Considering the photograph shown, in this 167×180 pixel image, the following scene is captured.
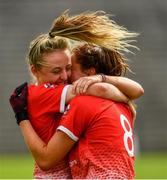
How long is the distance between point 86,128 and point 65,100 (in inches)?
8.0

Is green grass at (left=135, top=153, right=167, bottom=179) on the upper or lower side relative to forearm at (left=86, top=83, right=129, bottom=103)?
lower

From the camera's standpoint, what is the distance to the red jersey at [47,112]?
4.81 meters

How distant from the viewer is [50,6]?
1673 cm

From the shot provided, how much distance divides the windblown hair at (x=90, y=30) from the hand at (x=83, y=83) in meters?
0.29

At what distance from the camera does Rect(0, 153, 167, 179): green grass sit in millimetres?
11227

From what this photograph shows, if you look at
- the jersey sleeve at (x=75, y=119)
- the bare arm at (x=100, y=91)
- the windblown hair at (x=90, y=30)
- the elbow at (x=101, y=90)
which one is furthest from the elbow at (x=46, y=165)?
the windblown hair at (x=90, y=30)

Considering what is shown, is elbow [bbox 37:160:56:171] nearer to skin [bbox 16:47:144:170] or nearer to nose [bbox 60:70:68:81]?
skin [bbox 16:47:144:170]

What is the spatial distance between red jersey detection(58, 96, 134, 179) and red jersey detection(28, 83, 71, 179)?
0.38 ft

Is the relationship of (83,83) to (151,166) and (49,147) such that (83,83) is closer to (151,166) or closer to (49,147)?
(49,147)

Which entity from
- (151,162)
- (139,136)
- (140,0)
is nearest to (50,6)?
(140,0)

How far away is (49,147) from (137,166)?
799 centimetres

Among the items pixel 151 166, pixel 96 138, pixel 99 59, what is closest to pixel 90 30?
pixel 99 59

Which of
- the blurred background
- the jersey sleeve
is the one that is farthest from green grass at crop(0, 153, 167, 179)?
the jersey sleeve

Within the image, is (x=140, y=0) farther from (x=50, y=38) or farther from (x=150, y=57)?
(x=50, y=38)
